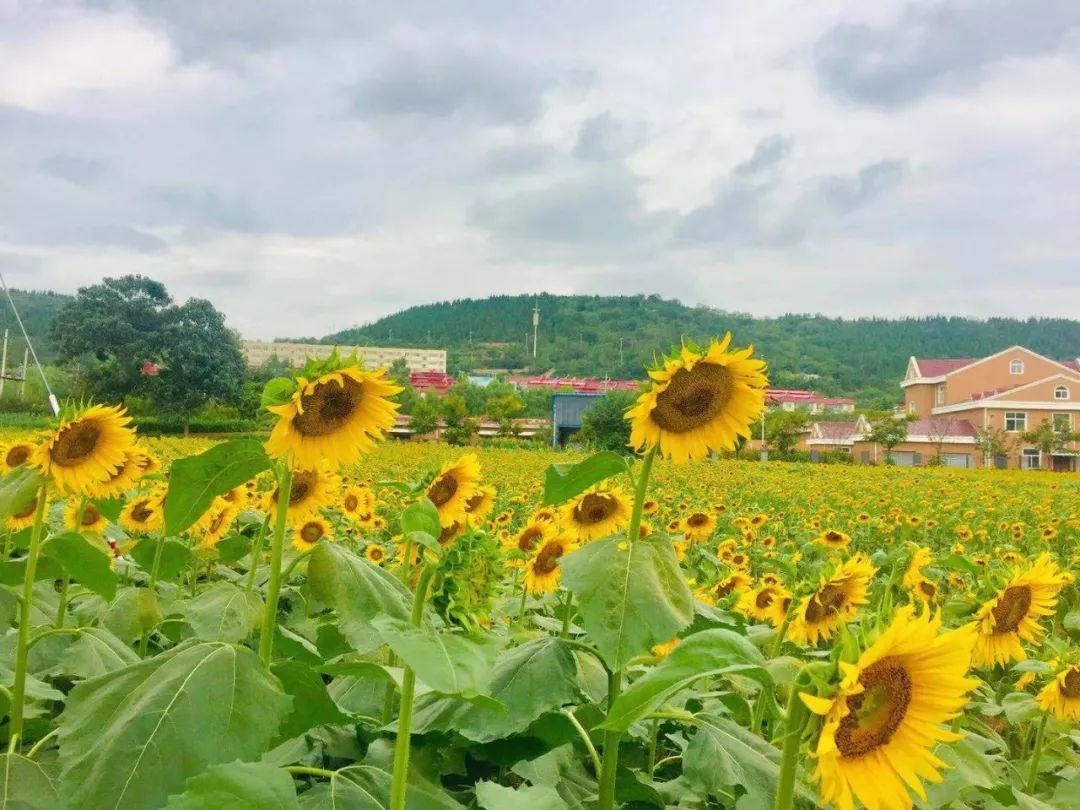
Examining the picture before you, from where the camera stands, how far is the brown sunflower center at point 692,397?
179cm

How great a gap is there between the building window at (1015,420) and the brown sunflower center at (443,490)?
56.9 meters

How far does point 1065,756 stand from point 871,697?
2.06 metres

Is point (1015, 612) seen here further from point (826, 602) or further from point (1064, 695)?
point (826, 602)

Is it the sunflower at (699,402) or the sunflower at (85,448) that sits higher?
the sunflower at (699,402)

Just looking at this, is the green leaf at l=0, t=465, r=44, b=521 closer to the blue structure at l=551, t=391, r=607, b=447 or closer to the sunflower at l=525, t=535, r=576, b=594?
the sunflower at l=525, t=535, r=576, b=594

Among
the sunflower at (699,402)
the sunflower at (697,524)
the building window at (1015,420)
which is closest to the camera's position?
the sunflower at (699,402)

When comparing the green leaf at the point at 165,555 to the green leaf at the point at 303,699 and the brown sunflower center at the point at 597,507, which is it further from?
the brown sunflower center at the point at 597,507

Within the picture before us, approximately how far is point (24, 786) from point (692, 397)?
1.26m

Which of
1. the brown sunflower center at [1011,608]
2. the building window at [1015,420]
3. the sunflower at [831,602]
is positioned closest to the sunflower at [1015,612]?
the brown sunflower center at [1011,608]

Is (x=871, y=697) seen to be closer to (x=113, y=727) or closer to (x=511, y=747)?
(x=511, y=747)

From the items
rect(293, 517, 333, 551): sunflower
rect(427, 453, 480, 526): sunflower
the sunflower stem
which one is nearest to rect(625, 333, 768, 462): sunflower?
rect(427, 453, 480, 526): sunflower

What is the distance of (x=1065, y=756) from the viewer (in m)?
2.64

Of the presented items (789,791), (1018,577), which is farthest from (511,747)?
(1018,577)

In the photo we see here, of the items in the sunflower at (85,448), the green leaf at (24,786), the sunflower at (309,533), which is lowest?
the green leaf at (24,786)
